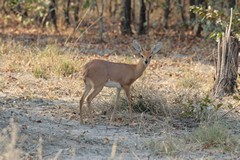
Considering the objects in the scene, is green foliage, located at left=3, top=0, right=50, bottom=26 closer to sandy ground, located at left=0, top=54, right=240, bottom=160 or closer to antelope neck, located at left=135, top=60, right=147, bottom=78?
sandy ground, located at left=0, top=54, right=240, bottom=160

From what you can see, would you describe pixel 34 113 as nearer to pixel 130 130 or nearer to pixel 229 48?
pixel 130 130

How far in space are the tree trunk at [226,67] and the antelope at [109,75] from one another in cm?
154

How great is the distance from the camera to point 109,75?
897cm

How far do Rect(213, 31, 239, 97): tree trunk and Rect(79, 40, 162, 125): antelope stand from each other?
1.54m

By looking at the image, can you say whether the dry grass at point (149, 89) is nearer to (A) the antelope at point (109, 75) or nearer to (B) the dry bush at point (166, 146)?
(B) the dry bush at point (166, 146)

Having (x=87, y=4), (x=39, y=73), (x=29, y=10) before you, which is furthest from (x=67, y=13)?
(x=39, y=73)

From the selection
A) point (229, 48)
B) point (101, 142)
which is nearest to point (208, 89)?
point (229, 48)

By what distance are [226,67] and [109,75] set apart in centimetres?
247

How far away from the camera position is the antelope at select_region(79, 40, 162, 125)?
349 inches

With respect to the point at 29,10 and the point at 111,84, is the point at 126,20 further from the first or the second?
the point at 111,84

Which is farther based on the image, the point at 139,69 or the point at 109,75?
the point at 139,69

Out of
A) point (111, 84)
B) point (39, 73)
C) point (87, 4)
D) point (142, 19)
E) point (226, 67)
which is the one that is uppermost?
point (87, 4)

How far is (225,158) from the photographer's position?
7.39 m

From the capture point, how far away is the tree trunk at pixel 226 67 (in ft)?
34.5
